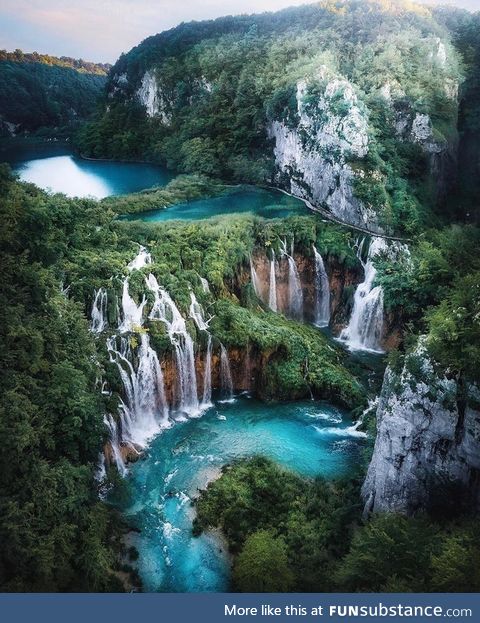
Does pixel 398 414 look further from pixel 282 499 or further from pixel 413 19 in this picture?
pixel 413 19

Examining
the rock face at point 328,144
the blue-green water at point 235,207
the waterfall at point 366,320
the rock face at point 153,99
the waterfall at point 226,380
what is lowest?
the waterfall at point 226,380

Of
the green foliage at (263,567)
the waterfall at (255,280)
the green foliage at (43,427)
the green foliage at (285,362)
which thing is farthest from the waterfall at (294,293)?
the green foliage at (263,567)

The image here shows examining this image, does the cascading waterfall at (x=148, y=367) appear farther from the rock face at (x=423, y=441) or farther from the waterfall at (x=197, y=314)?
the rock face at (x=423, y=441)

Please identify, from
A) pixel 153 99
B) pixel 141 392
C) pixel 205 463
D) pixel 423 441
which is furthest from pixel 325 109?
pixel 153 99

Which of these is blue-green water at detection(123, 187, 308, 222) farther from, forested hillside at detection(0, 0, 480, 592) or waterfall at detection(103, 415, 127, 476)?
waterfall at detection(103, 415, 127, 476)

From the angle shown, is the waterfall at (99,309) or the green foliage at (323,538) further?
the waterfall at (99,309)
